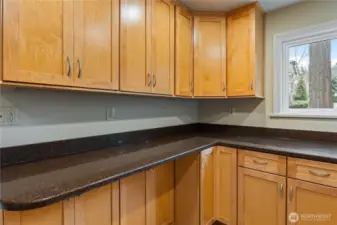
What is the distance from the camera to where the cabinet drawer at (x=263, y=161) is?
65.6 inches

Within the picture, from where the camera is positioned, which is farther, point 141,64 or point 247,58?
point 247,58

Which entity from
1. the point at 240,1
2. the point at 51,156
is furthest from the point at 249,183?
the point at 240,1

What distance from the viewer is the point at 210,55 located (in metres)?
2.34

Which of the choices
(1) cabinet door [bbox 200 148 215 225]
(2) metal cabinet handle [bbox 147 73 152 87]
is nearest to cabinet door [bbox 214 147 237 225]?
(1) cabinet door [bbox 200 148 215 225]

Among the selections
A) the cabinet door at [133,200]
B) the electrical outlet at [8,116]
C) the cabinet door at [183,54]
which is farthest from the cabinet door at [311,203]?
the electrical outlet at [8,116]

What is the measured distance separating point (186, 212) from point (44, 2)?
1880 millimetres

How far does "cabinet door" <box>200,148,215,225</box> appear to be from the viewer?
1854 millimetres

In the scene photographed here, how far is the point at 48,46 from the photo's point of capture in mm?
1124

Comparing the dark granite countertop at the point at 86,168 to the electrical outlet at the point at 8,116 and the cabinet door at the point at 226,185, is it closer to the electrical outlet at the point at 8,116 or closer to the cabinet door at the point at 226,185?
the cabinet door at the point at 226,185

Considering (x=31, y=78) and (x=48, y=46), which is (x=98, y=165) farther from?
(x=48, y=46)

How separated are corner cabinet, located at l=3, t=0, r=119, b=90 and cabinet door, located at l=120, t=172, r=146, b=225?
0.67 m

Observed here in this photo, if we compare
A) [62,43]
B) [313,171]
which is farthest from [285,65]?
[62,43]

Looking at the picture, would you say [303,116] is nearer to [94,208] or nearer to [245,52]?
[245,52]

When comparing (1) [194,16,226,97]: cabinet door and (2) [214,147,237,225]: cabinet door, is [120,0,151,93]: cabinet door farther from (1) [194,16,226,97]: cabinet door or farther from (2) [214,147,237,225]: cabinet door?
(2) [214,147,237,225]: cabinet door
